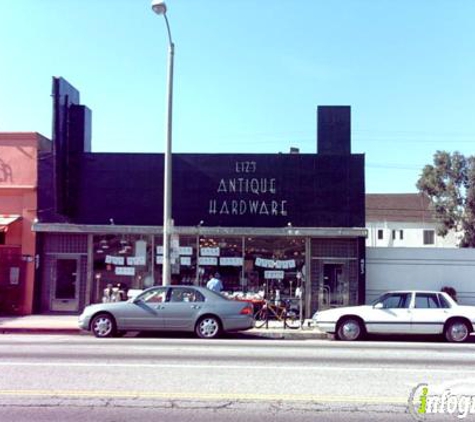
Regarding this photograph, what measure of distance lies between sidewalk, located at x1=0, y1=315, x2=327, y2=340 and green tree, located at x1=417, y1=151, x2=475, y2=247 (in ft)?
88.3

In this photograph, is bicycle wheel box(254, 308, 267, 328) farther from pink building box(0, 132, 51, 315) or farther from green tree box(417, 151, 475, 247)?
green tree box(417, 151, 475, 247)

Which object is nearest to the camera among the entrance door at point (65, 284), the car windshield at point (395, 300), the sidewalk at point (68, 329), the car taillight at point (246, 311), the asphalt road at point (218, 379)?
the asphalt road at point (218, 379)

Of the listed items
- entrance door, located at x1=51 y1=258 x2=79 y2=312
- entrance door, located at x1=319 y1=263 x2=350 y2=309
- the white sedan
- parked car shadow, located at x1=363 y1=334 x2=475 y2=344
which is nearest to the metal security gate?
entrance door, located at x1=51 y1=258 x2=79 y2=312

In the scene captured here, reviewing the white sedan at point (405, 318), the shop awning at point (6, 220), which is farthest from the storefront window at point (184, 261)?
the white sedan at point (405, 318)

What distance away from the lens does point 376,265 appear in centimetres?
2103

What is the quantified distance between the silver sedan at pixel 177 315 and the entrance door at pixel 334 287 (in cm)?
603

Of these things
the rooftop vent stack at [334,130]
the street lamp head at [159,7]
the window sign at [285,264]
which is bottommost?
the window sign at [285,264]

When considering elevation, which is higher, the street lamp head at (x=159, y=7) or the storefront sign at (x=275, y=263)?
the street lamp head at (x=159, y=7)

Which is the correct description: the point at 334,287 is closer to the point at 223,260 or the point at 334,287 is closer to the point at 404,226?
the point at 223,260

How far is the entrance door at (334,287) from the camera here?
802 inches

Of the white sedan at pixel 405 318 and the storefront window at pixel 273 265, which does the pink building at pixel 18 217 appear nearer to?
the storefront window at pixel 273 265

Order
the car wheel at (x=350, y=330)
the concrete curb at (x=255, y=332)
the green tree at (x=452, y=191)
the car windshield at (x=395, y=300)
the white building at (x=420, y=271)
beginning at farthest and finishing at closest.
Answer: the green tree at (x=452, y=191), the white building at (x=420, y=271), the concrete curb at (x=255, y=332), the car windshield at (x=395, y=300), the car wheel at (x=350, y=330)

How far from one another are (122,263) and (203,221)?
313 centimetres

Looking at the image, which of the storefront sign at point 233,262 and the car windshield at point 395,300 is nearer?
the car windshield at point 395,300
